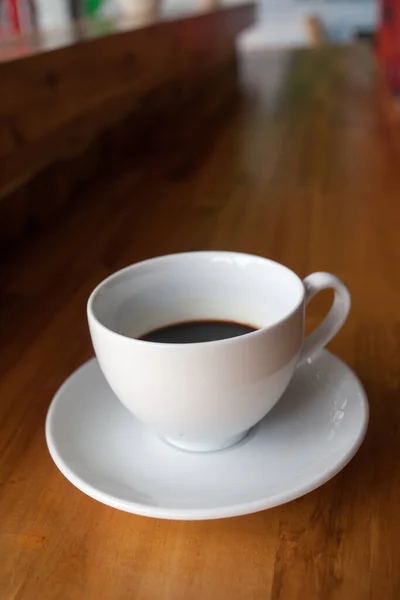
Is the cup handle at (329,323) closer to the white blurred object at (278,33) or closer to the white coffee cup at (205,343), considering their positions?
the white coffee cup at (205,343)

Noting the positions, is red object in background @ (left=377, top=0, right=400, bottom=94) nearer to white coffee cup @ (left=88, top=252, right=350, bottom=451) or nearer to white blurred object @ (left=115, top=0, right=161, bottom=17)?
white blurred object @ (left=115, top=0, right=161, bottom=17)

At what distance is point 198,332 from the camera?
422 millimetres

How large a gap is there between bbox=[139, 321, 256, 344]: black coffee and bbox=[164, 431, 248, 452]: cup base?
7cm

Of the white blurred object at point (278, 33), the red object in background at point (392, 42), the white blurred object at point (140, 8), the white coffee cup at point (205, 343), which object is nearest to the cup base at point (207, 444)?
the white coffee cup at point (205, 343)

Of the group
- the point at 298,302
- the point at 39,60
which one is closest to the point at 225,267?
the point at 298,302

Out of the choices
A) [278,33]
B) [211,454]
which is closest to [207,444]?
[211,454]

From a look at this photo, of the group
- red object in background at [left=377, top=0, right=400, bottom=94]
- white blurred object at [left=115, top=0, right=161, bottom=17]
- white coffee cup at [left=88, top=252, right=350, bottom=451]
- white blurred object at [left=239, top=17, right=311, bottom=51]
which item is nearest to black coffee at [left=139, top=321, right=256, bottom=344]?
white coffee cup at [left=88, top=252, right=350, bottom=451]

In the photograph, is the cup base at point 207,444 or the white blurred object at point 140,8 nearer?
the cup base at point 207,444

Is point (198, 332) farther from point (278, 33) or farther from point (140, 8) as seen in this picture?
point (278, 33)

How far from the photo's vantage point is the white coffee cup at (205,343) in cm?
33

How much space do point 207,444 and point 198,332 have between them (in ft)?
0.27

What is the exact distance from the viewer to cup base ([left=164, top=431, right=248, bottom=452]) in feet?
1.19

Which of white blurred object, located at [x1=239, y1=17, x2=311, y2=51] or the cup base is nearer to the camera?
the cup base

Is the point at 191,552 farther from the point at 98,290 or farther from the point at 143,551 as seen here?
the point at 98,290
